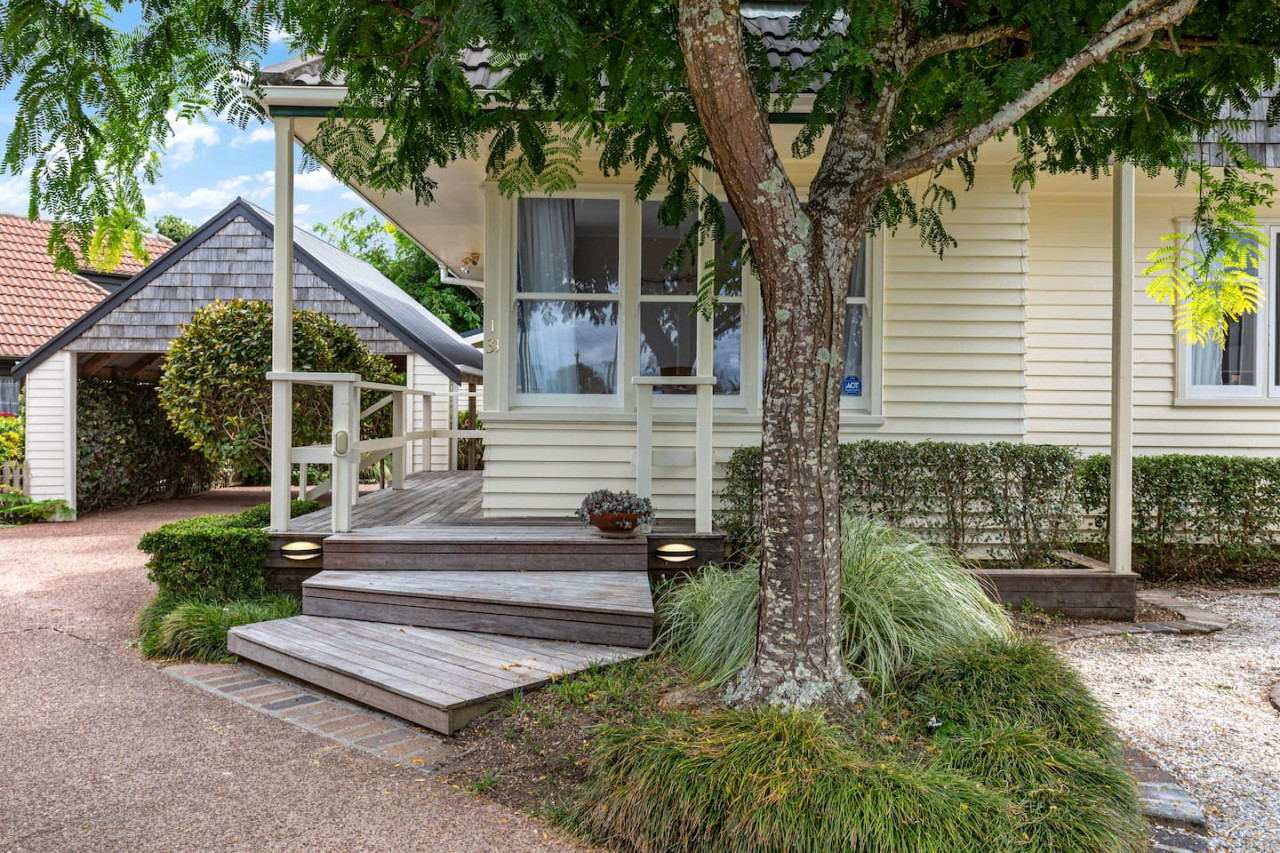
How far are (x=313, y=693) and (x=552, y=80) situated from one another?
317 centimetres

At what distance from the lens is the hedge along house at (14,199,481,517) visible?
1126cm

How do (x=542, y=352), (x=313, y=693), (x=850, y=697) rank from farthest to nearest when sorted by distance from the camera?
(x=542, y=352) → (x=313, y=693) → (x=850, y=697)

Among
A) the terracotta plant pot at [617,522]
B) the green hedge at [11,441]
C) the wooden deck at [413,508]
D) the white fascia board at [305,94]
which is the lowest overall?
the wooden deck at [413,508]

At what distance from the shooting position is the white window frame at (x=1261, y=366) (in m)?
7.27

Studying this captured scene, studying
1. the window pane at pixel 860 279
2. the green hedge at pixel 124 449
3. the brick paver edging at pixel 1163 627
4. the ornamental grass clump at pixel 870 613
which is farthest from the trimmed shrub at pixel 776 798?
the green hedge at pixel 124 449

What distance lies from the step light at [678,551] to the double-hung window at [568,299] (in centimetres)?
153

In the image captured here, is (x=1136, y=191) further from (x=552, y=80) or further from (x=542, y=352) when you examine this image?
(x=552, y=80)

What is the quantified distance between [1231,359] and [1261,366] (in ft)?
0.74

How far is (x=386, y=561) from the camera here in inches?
206

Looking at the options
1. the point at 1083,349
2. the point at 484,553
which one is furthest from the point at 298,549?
the point at 1083,349

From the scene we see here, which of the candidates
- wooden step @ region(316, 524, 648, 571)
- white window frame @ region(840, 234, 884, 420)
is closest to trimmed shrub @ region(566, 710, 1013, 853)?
wooden step @ region(316, 524, 648, 571)

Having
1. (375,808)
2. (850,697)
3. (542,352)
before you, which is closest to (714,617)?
(850,697)

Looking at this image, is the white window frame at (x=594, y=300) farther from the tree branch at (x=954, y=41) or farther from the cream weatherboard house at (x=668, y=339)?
the tree branch at (x=954, y=41)

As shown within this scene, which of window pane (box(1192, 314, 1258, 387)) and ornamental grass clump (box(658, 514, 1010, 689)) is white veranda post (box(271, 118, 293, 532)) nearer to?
ornamental grass clump (box(658, 514, 1010, 689))
